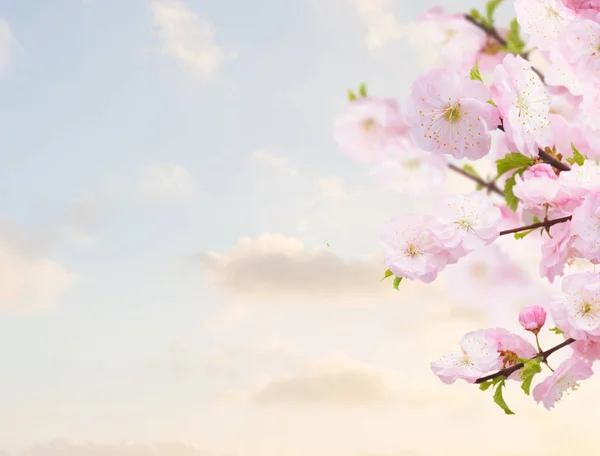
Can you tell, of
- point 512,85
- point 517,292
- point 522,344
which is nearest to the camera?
point 512,85

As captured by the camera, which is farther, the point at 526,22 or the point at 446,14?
the point at 446,14

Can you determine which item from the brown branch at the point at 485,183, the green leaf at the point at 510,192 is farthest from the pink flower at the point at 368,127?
the green leaf at the point at 510,192

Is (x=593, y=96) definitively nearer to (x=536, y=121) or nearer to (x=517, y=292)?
(x=536, y=121)

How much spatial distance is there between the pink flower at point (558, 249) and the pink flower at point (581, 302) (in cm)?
8

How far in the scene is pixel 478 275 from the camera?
3.40 meters

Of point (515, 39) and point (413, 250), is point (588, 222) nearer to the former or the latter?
point (413, 250)

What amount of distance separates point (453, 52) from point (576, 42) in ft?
3.72

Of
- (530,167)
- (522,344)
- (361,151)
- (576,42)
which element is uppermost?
(361,151)

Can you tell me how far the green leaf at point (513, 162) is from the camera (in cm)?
191

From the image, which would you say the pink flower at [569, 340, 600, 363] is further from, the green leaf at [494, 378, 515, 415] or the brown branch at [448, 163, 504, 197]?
the brown branch at [448, 163, 504, 197]

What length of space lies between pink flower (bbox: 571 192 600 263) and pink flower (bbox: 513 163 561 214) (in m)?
0.08

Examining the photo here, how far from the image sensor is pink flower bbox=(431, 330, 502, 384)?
7.00ft

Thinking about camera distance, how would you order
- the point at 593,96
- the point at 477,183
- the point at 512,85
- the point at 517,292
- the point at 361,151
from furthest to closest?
1. the point at 517,292
2. the point at 361,151
3. the point at 477,183
4. the point at 593,96
5. the point at 512,85

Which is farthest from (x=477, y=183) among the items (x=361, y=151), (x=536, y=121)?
(x=536, y=121)
